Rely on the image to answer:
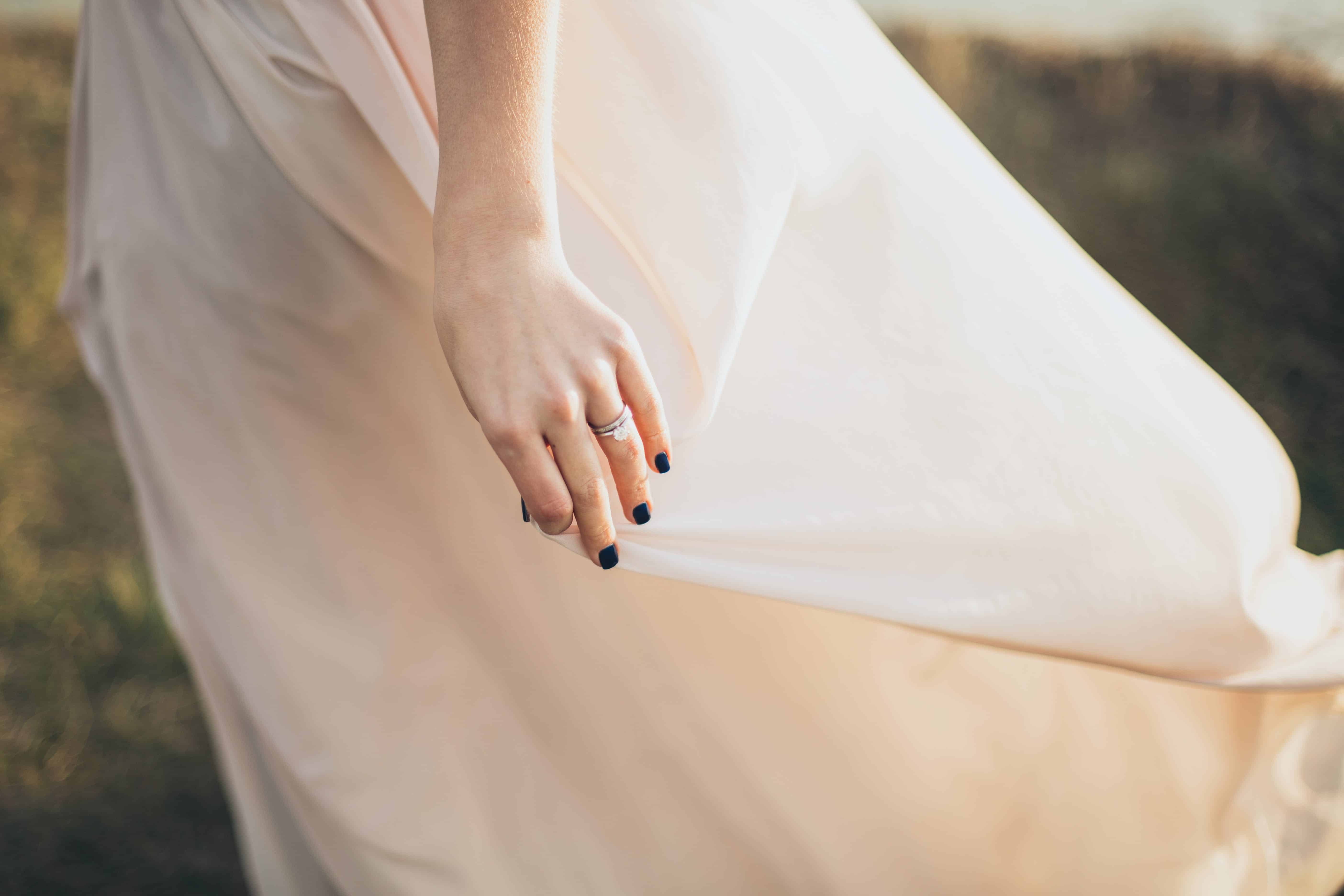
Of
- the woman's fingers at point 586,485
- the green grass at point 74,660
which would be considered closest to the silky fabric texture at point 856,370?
the woman's fingers at point 586,485

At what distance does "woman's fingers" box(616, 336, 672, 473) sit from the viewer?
632 mm

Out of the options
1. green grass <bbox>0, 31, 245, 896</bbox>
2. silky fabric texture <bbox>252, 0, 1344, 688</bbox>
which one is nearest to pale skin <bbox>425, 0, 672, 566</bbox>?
silky fabric texture <bbox>252, 0, 1344, 688</bbox>

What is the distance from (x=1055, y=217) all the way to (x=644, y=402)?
2.13 meters

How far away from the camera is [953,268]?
848 millimetres

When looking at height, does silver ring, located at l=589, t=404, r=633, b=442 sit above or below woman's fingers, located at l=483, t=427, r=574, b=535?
above

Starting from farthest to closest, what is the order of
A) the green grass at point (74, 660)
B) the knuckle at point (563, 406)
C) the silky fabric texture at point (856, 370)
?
the green grass at point (74, 660) → the silky fabric texture at point (856, 370) → the knuckle at point (563, 406)

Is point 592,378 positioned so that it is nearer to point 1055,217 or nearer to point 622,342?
point 622,342

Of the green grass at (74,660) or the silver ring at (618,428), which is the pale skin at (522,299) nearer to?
the silver ring at (618,428)

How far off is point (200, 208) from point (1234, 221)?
2.28 m

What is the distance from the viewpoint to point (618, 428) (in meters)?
0.63

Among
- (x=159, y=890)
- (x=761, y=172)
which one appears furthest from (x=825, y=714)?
(x=159, y=890)

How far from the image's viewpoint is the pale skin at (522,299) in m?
0.62

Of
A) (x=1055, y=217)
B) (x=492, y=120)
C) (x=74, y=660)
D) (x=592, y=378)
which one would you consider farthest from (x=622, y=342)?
(x=1055, y=217)

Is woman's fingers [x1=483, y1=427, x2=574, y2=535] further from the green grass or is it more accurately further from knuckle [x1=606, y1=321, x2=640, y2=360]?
the green grass
